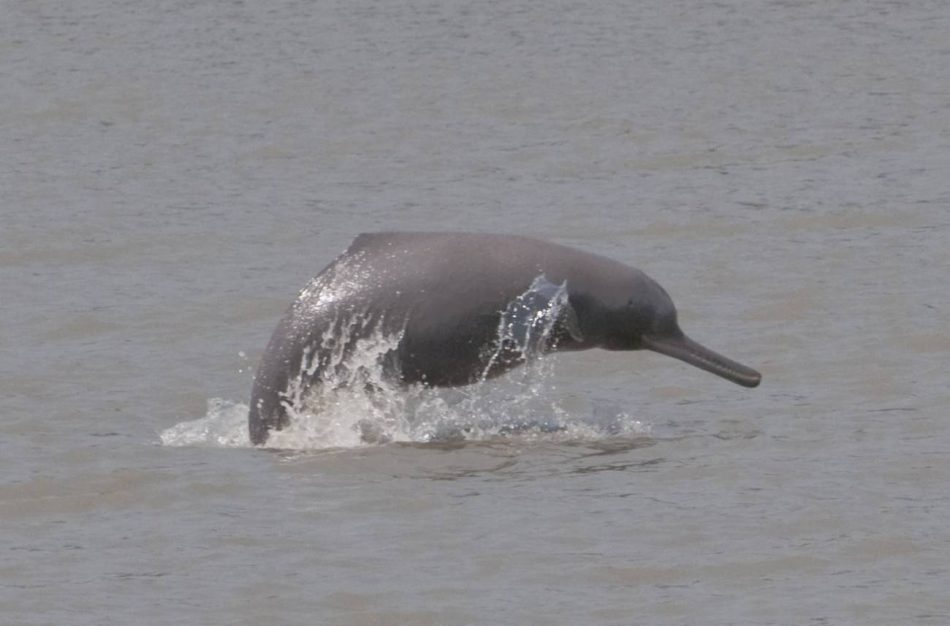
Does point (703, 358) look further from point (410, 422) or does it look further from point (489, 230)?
point (489, 230)

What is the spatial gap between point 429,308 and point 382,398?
552 mm

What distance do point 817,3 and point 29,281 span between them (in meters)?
14.8

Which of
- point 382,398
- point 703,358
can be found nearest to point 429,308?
point 382,398

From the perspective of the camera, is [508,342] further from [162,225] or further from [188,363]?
[162,225]

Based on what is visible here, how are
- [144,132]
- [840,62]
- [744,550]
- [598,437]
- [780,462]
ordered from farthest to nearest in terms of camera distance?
[840,62] < [144,132] < [598,437] < [780,462] < [744,550]

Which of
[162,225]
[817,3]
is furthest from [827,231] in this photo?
[817,3]

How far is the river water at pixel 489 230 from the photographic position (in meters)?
10.5

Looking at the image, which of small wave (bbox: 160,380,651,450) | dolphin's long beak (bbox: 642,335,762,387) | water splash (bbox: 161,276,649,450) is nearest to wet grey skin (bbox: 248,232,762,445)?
water splash (bbox: 161,276,649,450)

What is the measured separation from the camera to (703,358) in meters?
13.5

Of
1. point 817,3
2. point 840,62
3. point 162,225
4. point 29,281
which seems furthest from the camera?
point 817,3

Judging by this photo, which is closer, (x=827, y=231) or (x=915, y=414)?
(x=915, y=414)

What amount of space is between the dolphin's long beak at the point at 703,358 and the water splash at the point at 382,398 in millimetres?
429

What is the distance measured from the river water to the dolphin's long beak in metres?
0.27

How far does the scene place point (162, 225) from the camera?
1997 cm
